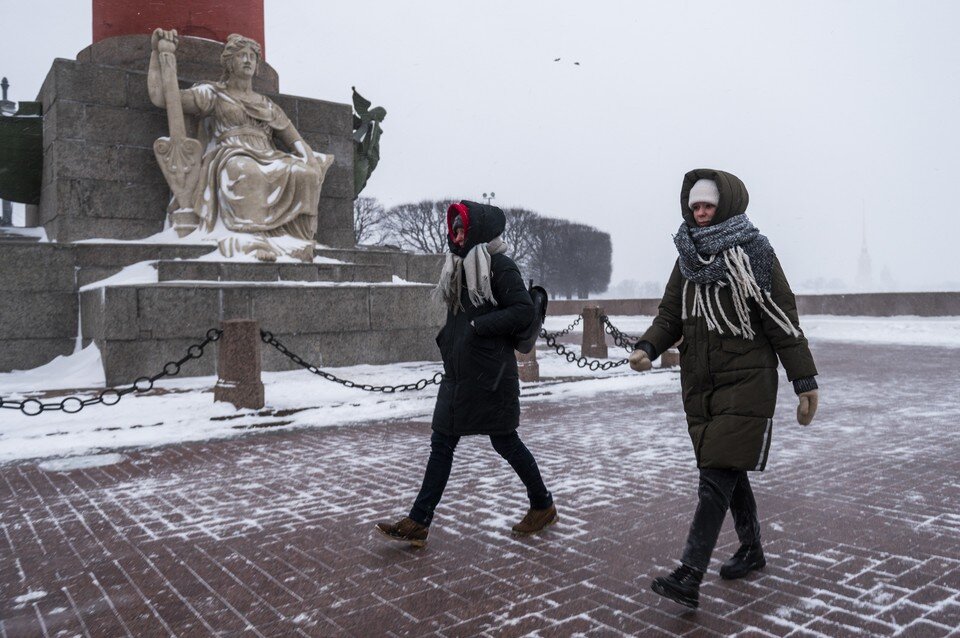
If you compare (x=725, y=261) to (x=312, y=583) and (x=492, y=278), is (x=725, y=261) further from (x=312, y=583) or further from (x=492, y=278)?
(x=312, y=583)

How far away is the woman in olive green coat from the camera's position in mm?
2963

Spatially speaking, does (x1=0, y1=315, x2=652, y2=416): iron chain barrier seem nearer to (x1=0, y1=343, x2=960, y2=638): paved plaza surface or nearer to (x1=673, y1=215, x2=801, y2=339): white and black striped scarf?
(x1=0, y1=343, x2=960, y2=638): paved plaza surface

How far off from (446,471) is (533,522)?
48 cm

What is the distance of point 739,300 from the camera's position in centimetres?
302

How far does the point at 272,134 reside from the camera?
1269cm

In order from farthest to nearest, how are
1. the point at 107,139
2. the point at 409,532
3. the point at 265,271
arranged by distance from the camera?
the point at 107,139, the point at 265,271, the point at 409,532

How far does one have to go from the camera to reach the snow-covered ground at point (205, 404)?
21.7 feet

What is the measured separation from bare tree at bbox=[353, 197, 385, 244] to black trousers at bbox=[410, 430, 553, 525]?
39.1 metres

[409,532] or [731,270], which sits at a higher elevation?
[731,270]

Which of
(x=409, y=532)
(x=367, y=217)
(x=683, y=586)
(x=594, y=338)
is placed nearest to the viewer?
(x=683, y=586)

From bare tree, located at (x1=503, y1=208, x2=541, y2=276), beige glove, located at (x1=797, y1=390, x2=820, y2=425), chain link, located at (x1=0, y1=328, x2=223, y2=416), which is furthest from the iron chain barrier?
bare tree, located at (x1=503, y1=208, x2=541, y2=276)

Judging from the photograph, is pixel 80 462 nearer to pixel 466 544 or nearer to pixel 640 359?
pixel 466 544

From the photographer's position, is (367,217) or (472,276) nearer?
(472,276)

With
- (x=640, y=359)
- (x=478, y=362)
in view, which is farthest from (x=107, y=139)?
(x=640, y=359)
